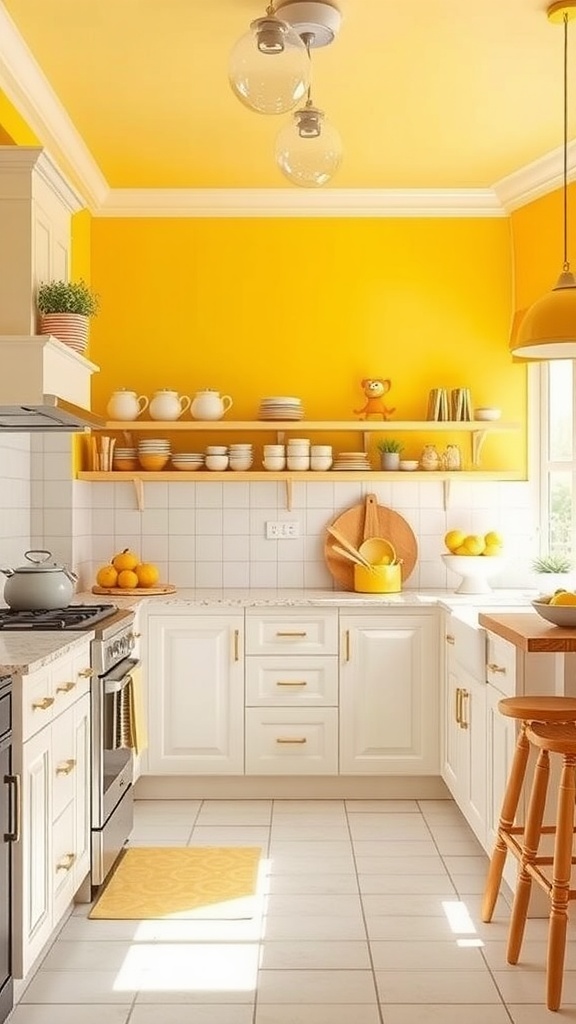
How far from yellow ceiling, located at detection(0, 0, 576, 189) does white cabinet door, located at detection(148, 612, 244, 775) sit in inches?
80.5

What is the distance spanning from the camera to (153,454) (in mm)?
5086

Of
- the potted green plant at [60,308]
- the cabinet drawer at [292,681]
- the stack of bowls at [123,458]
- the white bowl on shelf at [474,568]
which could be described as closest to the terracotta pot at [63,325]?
the potted green plant at [60,308]

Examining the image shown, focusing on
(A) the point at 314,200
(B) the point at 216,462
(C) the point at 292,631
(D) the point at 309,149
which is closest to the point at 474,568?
(C) the point at 292,631

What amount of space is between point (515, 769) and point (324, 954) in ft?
2.55

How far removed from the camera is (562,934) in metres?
2.74

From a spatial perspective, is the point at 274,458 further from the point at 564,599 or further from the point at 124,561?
the point at 564,599

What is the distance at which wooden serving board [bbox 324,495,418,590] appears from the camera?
5.18 m

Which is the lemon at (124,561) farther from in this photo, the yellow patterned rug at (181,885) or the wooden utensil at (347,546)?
the yellow patterned rug at (181,885)

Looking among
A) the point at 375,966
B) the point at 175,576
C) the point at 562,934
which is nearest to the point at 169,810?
the point at 175,576

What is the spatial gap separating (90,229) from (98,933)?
3401 mm

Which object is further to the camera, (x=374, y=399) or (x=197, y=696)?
(x=374, y=399)

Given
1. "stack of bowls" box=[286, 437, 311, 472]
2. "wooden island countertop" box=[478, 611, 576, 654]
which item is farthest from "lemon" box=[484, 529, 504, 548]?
"wooden island countertop" box=[478, 611, 576, 654]

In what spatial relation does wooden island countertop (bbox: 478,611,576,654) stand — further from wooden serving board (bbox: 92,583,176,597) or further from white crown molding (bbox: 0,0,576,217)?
white crown molding (bbox: 0,0,576,217)

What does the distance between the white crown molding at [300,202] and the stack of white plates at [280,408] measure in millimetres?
971
